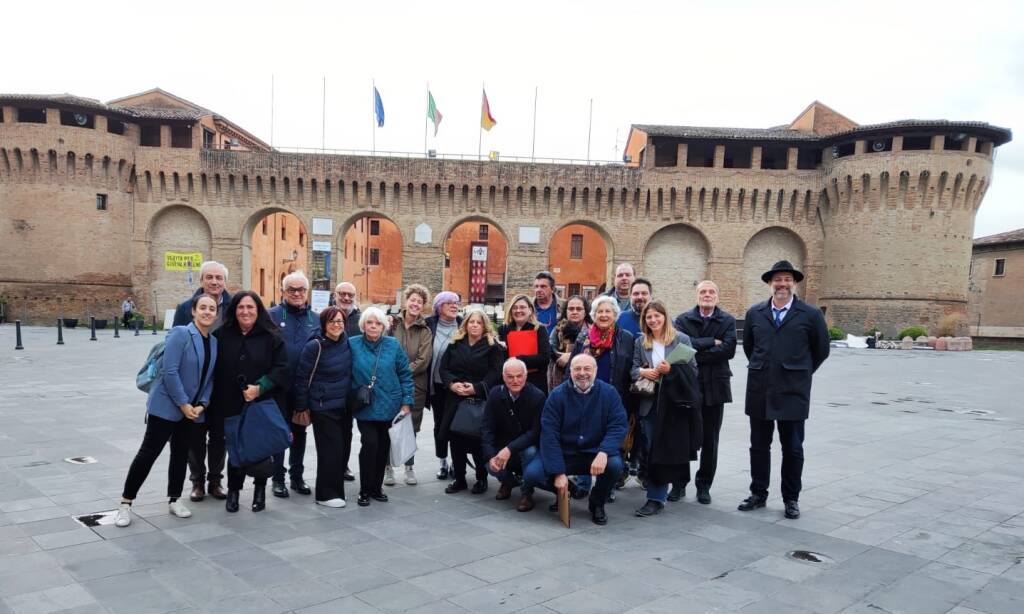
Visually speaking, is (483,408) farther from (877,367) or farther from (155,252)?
(155,252)

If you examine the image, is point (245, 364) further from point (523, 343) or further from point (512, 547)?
point (512, 547)

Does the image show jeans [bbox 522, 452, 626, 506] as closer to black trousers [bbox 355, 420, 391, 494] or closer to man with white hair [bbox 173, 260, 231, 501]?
black trousers [bbox 355, 420, 391, 494]

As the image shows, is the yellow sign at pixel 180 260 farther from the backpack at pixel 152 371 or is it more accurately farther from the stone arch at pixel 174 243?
the backpack at pixel 152 371

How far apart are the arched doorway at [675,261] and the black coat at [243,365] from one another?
32588 millimetres

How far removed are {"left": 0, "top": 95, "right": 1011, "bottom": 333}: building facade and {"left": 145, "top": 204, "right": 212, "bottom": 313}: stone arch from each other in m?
0.10

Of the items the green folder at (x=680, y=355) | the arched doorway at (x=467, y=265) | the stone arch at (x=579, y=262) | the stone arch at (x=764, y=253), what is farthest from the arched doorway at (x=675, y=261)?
the green folder at (x=680, y=355)

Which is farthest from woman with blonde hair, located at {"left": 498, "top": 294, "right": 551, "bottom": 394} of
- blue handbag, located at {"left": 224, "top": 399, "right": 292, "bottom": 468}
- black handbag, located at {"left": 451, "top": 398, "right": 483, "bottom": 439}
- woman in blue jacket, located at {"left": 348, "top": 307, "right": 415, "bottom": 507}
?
blue handbag, located at {"left": 224, "top": 399, "right": 292, "bottom": 468}

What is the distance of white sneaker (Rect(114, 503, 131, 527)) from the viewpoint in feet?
15.0

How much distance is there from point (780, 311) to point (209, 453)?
17.0ft

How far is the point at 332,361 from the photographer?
5.40 meters

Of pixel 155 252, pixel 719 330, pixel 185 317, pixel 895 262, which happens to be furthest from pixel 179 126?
pixel 895 262

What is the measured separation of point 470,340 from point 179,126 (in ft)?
117

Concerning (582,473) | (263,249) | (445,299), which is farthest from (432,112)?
(582,473)

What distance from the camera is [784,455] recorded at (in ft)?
17.8
